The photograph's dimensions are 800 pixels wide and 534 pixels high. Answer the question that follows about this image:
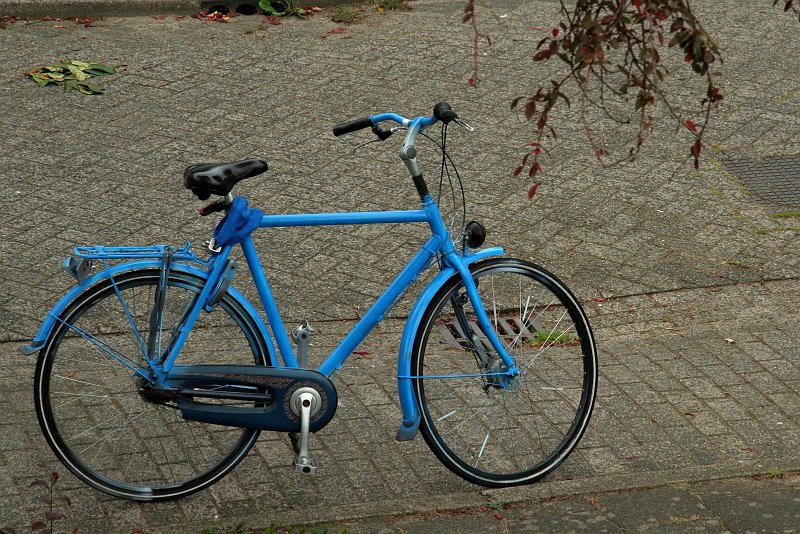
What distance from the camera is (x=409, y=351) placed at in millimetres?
4145

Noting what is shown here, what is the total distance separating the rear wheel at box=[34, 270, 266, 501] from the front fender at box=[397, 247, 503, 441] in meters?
0.53

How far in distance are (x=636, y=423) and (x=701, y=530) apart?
2.78 feet

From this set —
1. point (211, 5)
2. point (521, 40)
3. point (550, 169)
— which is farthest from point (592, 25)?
point (211, 5)

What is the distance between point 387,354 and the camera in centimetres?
550

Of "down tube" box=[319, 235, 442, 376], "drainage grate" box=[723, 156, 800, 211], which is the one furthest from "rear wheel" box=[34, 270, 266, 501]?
"drainage grate" box=[723, 156, 800, 211]

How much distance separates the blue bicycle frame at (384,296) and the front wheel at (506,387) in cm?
4

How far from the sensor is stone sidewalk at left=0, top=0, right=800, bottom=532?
4449 millimetres

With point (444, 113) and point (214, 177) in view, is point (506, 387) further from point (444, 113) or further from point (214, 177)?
point (214, 177)

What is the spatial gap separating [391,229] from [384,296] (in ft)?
8.53

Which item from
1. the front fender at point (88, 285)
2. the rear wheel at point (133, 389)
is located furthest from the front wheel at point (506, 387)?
the front fender at point (88, 285)

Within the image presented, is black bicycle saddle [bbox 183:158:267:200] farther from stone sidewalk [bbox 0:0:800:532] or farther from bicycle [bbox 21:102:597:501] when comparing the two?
stone sidewalk [bbox 0:0:800:532]

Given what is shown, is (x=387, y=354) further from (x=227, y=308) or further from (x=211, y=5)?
(x=211, y=5)

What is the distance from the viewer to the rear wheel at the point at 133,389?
13.3 ft

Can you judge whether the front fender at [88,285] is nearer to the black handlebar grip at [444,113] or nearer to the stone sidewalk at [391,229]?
the stone sidewalk at [391,229]
